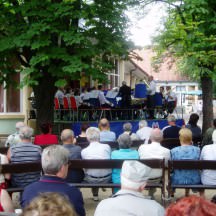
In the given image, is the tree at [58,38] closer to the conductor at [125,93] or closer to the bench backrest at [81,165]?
the bench backrest at [81,165]

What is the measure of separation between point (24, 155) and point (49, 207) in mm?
5370

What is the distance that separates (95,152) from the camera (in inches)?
320

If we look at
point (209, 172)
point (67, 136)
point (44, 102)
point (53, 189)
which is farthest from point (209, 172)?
point (44, 102)

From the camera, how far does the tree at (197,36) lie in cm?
1504

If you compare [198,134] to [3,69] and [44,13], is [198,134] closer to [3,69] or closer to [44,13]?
[44,13]

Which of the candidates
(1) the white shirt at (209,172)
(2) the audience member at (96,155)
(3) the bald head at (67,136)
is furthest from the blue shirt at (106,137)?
(1) the white shirt at (209,172)

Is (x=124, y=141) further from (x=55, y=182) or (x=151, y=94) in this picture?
(x=151, y=94)

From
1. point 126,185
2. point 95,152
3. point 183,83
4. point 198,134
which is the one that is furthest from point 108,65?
point 183,83

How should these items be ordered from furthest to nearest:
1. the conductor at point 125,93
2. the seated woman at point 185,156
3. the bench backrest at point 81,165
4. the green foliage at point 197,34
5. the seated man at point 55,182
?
1. the conductor at point 125,93
2. the green foliage at point 197,34
3. the seated woman at point 185,156
4. the bench backrest at point 81,165
5. the seated man at point 55,182

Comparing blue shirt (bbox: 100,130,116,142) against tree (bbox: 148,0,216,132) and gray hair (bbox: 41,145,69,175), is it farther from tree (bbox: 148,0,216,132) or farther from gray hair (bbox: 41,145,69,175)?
gray hair (bbox: 41,145,69,175)

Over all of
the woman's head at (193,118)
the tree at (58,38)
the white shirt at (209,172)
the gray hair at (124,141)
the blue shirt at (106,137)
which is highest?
the tree at (58,38)

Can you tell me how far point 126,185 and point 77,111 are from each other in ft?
49.1

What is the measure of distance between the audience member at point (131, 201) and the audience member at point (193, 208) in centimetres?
159

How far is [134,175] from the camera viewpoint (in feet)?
14.0
